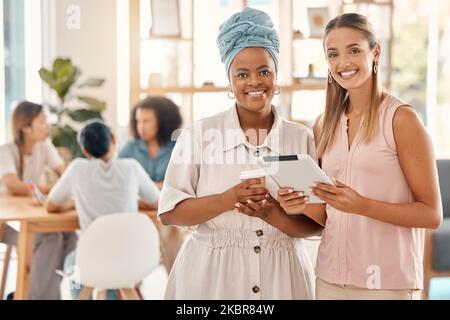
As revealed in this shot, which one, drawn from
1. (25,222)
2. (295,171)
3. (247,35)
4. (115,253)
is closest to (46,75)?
(25,222)

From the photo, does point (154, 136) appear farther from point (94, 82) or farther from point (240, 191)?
point (240, 191)

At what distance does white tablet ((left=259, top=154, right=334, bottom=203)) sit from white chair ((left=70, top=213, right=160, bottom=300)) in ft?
3.15

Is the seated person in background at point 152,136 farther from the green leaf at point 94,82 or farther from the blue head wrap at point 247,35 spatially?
the blue head wrap at point 247,35

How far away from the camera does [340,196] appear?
989mm

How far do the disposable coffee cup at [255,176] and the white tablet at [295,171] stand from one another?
0.01m

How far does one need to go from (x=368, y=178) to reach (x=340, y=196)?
3.2 inches

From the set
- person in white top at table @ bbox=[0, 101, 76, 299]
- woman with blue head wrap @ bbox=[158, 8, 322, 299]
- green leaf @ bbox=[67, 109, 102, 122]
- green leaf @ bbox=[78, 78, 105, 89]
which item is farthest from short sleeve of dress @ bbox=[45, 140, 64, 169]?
woman with blue head wrap @ bbox=[158, 8, 322, 299]

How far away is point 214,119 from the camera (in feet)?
3.53

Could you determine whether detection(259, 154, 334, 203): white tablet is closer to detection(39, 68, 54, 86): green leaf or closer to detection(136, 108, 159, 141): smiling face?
detection(39, 68, 54, 86): green leaf

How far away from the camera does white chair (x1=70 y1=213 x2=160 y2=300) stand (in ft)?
6.12

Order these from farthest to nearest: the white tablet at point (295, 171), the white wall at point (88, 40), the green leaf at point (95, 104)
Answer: the green leaf at point (95, 104)
the white wall at point (88, 40)
the white tablet at point (295, 171)

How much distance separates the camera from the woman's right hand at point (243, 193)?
3.28 ft

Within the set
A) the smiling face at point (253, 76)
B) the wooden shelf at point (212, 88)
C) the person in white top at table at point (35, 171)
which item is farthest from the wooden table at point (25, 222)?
the smiling face at point (253, 76)

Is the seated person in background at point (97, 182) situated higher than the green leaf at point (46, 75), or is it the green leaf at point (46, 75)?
the green leaf at point (46, 75)
